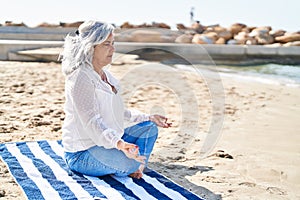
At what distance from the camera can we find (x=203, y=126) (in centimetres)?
423

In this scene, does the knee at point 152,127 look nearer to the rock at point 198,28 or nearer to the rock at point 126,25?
the rock at point 126,25

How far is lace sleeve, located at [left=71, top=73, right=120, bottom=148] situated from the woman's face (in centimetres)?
14

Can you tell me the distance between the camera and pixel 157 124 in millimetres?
2691

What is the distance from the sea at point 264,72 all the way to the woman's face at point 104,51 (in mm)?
5481

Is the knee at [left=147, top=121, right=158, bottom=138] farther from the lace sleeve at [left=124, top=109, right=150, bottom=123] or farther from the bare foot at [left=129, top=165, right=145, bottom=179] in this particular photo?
the bare foot at [left=129, top=165, right=145, bottom=179]

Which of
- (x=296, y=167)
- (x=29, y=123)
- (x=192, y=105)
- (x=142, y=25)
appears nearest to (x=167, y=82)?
(x=192, y=105)

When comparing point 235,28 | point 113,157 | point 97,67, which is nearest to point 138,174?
point 113,157

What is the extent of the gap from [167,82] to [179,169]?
4.12 meters

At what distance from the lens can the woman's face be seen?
7.91ft

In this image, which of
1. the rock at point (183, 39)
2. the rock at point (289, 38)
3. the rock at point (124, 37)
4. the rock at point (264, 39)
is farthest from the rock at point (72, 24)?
the rock at point (289, 38)

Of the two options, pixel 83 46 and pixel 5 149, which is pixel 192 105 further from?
pixel 83 46

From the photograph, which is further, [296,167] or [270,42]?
[270,42]

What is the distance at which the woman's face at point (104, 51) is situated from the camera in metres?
2.41

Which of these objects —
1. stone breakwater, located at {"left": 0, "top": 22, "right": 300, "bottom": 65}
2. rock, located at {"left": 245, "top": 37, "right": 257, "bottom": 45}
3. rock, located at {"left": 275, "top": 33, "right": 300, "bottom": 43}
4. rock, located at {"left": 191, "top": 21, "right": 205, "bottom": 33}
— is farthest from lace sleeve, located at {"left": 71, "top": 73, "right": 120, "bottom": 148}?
rock, located at {"left": 191, "top": 21, "right": 205, "bottom": 33}
